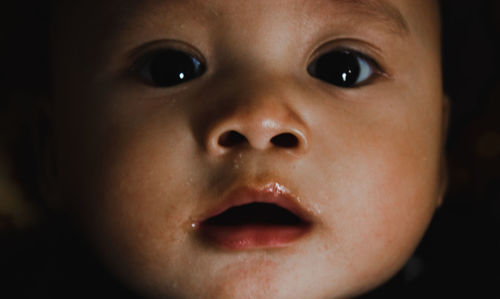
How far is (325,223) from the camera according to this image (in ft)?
2.61

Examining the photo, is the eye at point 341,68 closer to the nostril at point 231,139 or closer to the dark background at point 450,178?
the nostril at point 231,139

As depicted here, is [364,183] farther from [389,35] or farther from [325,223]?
[389,35]

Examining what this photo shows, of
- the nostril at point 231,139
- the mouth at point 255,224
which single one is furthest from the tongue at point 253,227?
the nostril at point 231,139

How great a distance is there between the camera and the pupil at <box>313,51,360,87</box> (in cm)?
88

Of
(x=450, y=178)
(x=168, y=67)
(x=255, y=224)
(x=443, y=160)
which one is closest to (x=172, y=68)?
(x=168, y=67)

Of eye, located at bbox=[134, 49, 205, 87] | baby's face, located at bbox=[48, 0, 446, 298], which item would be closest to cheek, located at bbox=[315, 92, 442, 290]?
baby's face, located at bbox=[48, 0, 446, 298]

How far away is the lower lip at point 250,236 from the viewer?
78 centimetres

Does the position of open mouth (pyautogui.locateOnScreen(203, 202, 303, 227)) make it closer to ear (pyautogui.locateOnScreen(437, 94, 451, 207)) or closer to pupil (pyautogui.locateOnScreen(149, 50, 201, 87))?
pupil (pyautogui.locateOnScreen(149, 50, 201, 87))

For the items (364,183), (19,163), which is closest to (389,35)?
(364,183)

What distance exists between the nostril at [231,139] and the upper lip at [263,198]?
0.20ft

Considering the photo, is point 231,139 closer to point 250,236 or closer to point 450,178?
point 250,236

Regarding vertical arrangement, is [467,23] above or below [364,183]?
above

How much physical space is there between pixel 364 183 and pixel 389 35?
0.78ft

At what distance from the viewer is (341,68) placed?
884mm
